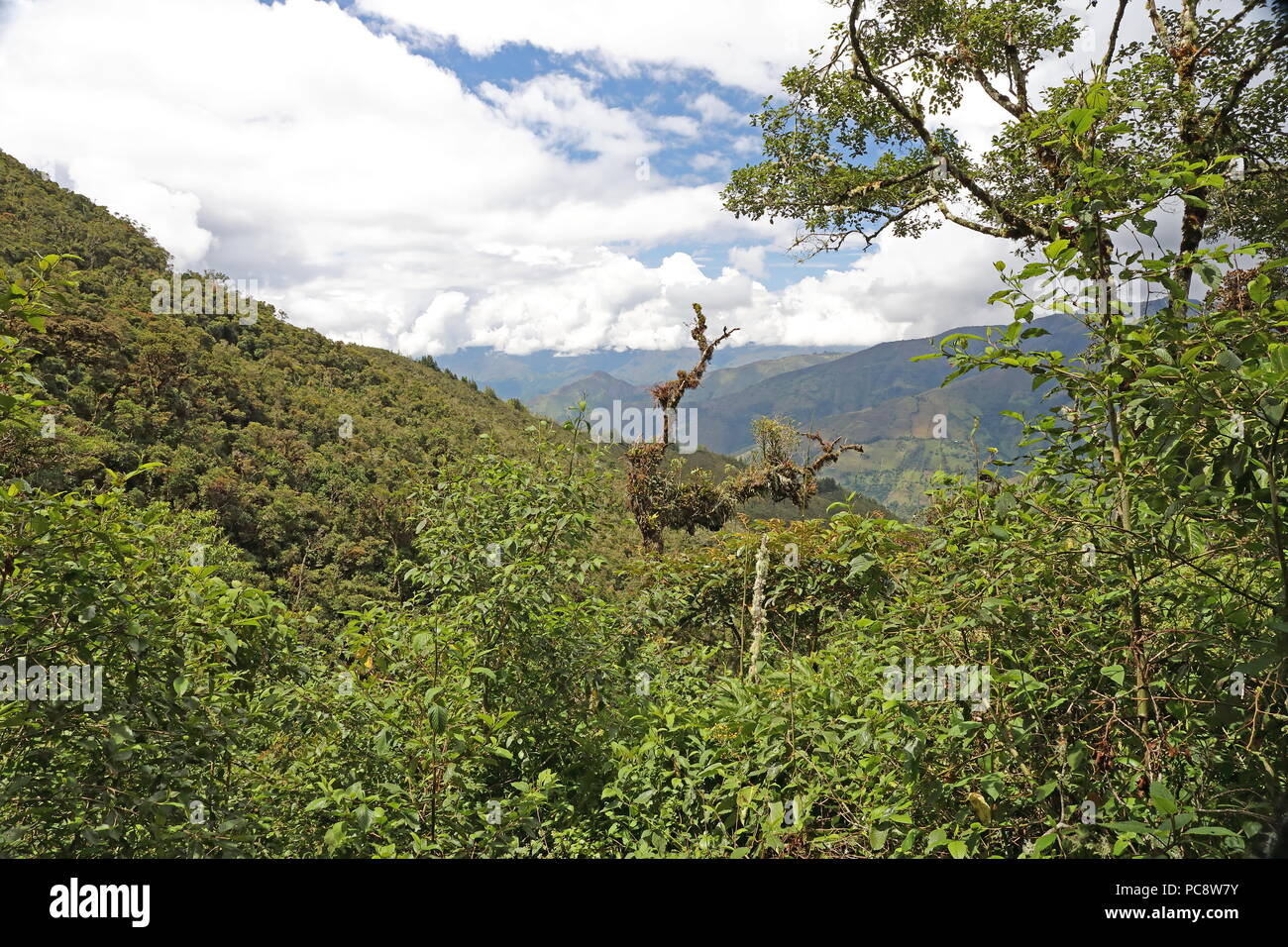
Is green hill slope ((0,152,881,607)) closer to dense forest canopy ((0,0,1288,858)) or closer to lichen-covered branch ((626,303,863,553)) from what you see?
lichen-covered branch ((626,303,863,553))

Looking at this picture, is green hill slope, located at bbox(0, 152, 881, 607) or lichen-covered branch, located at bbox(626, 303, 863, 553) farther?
green hill slope, located at bbox(0, 152, 881, 607)

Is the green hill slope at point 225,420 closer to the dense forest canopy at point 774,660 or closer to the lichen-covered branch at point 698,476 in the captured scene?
the lichen-covered branch at point 698,476

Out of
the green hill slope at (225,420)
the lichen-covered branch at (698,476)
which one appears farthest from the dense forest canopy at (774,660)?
the green hill slope at (225,420)

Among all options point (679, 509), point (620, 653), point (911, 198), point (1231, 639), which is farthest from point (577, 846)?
point (679, 509)

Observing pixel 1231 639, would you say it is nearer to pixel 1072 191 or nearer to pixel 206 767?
→ pixel 1072 191

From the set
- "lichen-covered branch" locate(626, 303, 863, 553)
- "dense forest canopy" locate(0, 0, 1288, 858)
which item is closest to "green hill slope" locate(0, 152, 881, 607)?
"lichen-covered branch" locate(626, 303, 863, 553)

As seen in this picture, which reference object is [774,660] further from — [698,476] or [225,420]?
[225,420]

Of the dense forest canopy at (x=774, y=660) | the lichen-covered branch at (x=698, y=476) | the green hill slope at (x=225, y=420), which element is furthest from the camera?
the green hill slope at (x=225, y=420)

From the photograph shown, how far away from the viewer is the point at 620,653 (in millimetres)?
4656

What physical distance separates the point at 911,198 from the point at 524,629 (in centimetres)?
783

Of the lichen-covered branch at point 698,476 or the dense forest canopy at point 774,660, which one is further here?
the lichen-covered branch at point 698,476

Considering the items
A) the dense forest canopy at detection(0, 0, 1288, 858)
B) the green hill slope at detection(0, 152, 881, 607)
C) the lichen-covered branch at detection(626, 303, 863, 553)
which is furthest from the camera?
the green hill slope at detection(0, 152, 881, 607)
